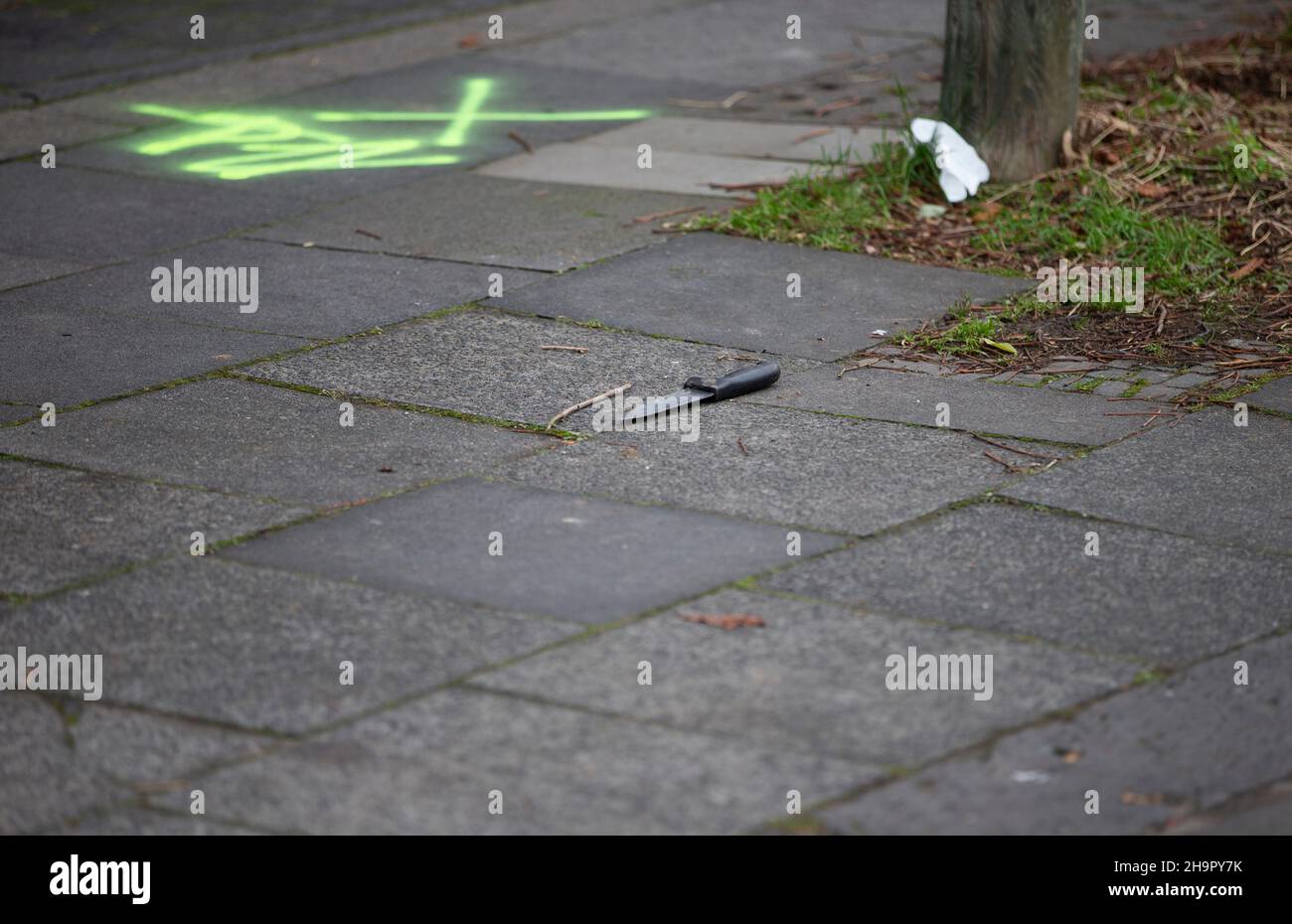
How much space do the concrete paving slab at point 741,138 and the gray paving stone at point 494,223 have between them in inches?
38.7

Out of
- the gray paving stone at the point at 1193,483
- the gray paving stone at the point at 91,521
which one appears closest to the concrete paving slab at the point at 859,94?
the gray paving stone at the point at 1193,483

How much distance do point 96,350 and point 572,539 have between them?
249cm

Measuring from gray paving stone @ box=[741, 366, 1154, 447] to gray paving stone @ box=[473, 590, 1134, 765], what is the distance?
141cm

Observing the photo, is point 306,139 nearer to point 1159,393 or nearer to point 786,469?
point 786,469

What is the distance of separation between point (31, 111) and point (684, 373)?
5774mm

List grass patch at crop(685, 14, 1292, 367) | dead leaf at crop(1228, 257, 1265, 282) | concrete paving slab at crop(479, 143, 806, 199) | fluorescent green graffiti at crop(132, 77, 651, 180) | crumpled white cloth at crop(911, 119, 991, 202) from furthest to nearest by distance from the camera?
fluorescent green graffiti at crop(132, 77, 651, 180)
concrete paving slab at crop(479, 143, 806, 199)
crumpled white cloth at crop(911, 119, 991, 202)
dead leaf at crop(1228, 257, 1265, 282)
grass patch at crop(685, 14, 1292, 367)

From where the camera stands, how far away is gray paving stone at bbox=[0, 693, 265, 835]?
11.3 feet

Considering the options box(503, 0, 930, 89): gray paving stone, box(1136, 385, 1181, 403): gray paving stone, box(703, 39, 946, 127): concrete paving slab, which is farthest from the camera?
box(503, 0, 930, 89): gray paving stone

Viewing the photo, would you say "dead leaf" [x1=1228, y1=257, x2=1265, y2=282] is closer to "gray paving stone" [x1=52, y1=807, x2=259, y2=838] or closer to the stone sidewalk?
the stone sidewalk

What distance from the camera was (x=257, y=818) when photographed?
337cm

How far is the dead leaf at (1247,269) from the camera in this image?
22.9 ft

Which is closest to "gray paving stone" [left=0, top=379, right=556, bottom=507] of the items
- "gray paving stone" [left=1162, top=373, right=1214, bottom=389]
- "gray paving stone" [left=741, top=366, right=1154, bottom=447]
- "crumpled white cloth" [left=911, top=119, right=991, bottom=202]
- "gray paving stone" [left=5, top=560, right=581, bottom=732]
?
Result: "gray paving stone" [left=5, top=560, right=581, bottom=732]

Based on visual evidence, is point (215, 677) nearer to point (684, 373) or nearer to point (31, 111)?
point (684, 373)
